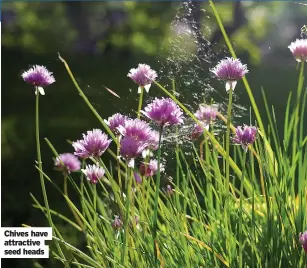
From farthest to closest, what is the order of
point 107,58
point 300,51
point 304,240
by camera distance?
point 107,58, point 300,51, point 304,240

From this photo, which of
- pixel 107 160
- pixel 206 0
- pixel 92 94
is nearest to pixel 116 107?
pixel 92 94

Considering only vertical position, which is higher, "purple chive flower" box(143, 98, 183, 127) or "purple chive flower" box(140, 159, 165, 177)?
"purple chive flower" box(140, 159, 165, 177)

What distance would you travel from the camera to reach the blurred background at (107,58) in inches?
64.3

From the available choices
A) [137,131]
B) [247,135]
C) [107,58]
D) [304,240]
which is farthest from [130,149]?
[107,58]

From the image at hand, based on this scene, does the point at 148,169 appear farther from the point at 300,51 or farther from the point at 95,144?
the point at 300,51

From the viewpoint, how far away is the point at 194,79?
5.18 feet

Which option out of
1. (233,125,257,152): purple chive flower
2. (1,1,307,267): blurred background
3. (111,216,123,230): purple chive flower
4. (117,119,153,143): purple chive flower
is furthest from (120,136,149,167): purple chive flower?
(1,1,307,267): blurred background

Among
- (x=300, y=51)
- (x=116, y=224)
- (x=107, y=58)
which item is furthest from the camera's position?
(x=107, y=58)

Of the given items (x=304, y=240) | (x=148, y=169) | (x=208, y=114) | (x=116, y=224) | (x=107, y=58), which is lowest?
(x=304, y=240)

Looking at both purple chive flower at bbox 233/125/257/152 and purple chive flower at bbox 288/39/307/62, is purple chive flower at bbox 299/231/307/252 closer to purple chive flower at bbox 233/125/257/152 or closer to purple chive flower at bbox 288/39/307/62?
purple chive flower at bbox 233/125/257/152

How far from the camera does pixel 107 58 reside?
2312 millimetres

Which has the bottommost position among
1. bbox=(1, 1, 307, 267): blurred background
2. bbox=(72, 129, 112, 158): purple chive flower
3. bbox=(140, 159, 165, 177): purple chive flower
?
bbox=(72, 129, 112, 158): purple chive flower

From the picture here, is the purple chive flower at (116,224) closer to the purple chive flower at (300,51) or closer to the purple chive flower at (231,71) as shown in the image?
the purple chive flower at (231,71)

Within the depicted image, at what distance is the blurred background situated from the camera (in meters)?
1.63
